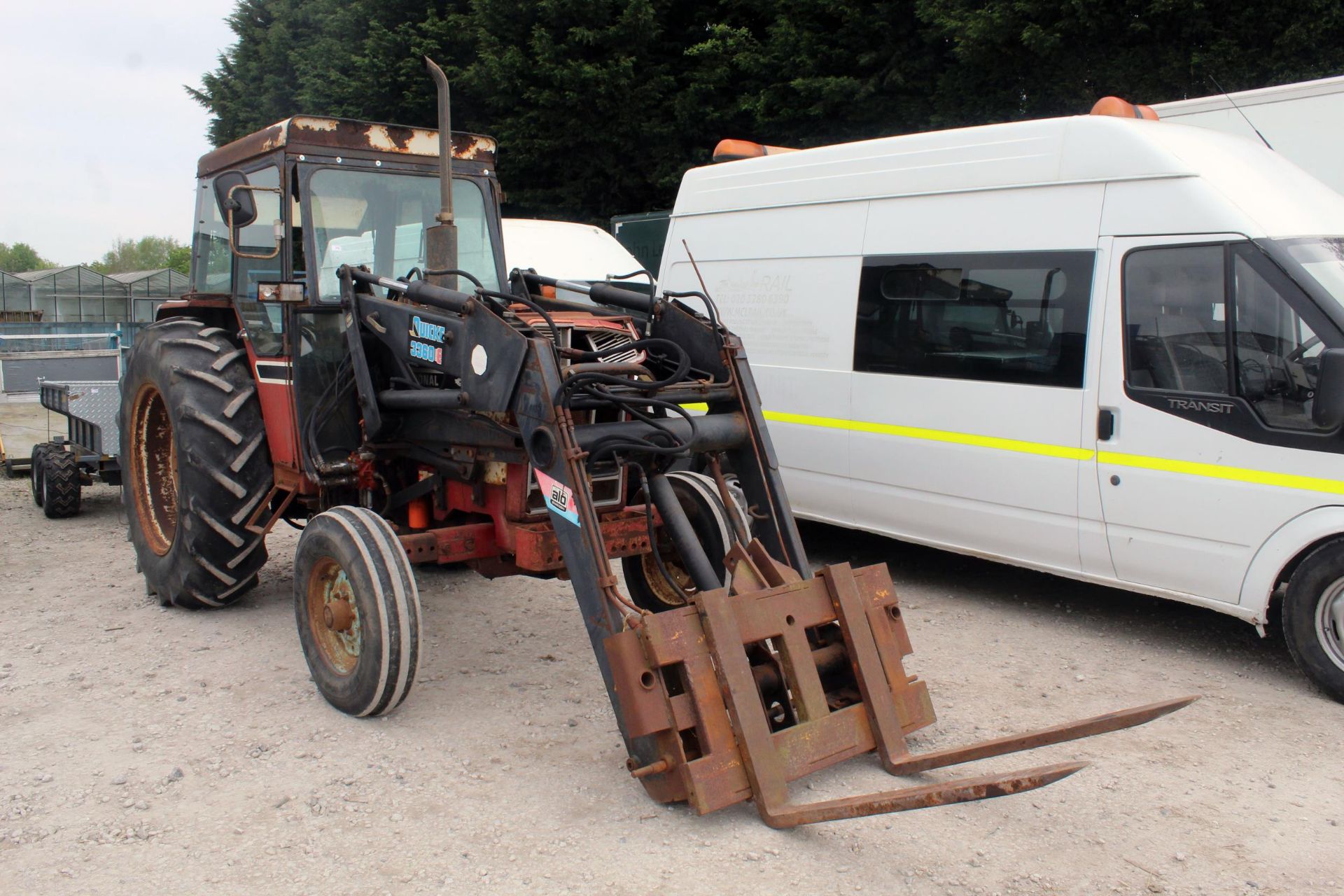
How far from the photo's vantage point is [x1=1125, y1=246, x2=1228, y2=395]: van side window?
5.03 m

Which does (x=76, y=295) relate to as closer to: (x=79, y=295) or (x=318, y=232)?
(x=79, y=295)

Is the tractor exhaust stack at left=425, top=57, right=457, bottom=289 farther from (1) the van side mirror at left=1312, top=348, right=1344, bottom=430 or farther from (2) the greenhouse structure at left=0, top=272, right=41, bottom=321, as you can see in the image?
(2) the greenhouse structure at left=0, top=272, right=41, bottom=321

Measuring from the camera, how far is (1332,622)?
4.73 meters

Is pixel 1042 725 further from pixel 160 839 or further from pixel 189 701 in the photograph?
pixel 189 701

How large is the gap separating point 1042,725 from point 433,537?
106 inches

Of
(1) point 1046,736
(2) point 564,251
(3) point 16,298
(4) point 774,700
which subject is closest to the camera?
(1) point 1046,736

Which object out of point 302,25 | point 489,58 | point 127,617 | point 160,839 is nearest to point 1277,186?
point 160,839

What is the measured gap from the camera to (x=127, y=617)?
19.9 feet

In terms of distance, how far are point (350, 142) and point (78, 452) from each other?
492 centimetres

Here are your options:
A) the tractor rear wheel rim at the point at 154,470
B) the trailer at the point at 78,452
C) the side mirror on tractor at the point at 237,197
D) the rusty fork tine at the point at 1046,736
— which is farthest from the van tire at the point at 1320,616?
the trailer at the point at 78,452

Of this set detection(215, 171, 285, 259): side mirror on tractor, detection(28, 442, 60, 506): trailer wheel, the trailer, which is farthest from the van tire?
detection(28, 442, 60, 506): trailer wheel

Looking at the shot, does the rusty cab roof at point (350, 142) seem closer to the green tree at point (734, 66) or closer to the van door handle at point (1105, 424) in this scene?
the van door handle at point (1105, 424)

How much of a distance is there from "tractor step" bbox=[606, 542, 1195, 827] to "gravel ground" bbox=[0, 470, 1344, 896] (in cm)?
17

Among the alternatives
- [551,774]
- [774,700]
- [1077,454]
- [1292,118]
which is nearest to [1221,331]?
[1077,454]
